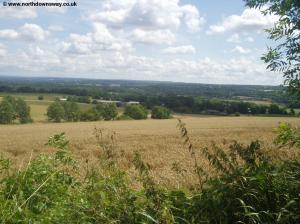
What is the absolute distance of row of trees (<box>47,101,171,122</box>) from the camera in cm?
7894

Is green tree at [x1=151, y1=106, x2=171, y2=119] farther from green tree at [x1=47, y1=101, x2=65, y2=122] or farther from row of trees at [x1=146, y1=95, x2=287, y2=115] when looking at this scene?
green tree at [x1=47, y1=101, x2=65, y2=122]

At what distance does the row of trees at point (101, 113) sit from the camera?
7894 cm

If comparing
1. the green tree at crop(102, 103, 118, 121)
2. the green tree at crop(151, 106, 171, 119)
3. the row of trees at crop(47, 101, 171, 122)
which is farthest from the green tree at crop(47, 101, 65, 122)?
the green tree at crop(151, 106, 171, 119)

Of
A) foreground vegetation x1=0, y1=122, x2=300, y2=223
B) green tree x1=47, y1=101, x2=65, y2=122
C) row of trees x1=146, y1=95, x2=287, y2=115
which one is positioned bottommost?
green tree x1=47, y1=101, x2=65, y2=122

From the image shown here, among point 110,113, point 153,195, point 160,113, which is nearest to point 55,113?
point 110,113

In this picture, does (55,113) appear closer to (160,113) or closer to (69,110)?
(69,110)

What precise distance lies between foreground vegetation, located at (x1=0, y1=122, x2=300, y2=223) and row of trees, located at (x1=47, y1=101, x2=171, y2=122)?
73049 mm

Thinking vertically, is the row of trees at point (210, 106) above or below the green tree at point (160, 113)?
above

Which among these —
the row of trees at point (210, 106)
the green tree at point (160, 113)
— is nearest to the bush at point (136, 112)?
the green tree at point (160, 113)

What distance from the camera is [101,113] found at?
80.9 metres

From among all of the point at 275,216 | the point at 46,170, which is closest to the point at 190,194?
the point at 275,216

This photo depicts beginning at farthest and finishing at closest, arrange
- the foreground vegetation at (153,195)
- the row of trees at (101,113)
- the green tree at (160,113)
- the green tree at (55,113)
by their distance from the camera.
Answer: the green tree at (160,113)
the green tree at (55,113)
the row of trees at (101,113)
the foreground vegetation at (153,195)

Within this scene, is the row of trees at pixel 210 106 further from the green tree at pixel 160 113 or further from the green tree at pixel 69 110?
the green tree at pixel 69 110

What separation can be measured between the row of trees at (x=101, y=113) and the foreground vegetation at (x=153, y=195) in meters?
73.0
